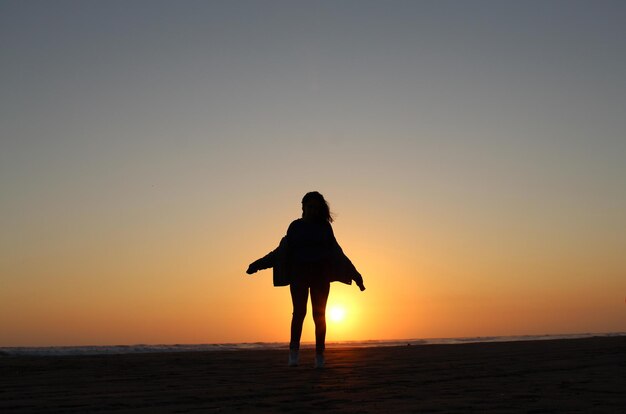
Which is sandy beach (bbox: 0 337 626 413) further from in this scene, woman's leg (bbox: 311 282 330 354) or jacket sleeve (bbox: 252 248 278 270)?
jacket sleeve (bbox: 252 248 278 270)

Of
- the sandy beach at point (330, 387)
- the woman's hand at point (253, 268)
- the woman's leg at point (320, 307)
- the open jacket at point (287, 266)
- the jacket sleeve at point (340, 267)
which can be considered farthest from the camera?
the woman's hand at point (253, 268)

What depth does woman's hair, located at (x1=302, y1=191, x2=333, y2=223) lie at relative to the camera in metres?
9.61

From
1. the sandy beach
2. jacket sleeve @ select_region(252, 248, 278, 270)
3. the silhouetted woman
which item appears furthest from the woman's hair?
the sandy beach

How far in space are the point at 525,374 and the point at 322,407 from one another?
330cm

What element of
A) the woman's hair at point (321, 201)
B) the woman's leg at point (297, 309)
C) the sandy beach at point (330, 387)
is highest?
the woman's hair at point (321, 201)

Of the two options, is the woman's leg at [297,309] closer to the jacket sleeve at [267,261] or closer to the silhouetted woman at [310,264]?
the silhouetted woman at [310,264]

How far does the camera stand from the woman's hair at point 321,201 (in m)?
9.61

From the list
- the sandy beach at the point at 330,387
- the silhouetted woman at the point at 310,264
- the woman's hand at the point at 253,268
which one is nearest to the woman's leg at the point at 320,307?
the silhouetted woman at the point at 310,264

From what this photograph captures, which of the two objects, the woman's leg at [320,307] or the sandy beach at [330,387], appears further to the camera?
the woman's leg at [320,307]

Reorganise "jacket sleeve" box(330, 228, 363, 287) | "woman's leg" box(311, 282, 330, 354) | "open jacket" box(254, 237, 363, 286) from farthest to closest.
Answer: "jacket sleeve" box(330, 228, 363, 287) < "open jacket" box(254, 237, 363, 286) < "woman's leg" box(311, 282, 330, 354)

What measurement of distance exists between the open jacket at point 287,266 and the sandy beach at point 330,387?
1.09 m

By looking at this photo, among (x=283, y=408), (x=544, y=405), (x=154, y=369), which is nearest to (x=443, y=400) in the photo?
(x=544, y=405)

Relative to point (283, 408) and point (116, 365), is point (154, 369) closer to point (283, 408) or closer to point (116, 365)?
point (116, 365)

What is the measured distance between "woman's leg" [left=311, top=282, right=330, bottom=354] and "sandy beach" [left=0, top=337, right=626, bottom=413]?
41 cm
